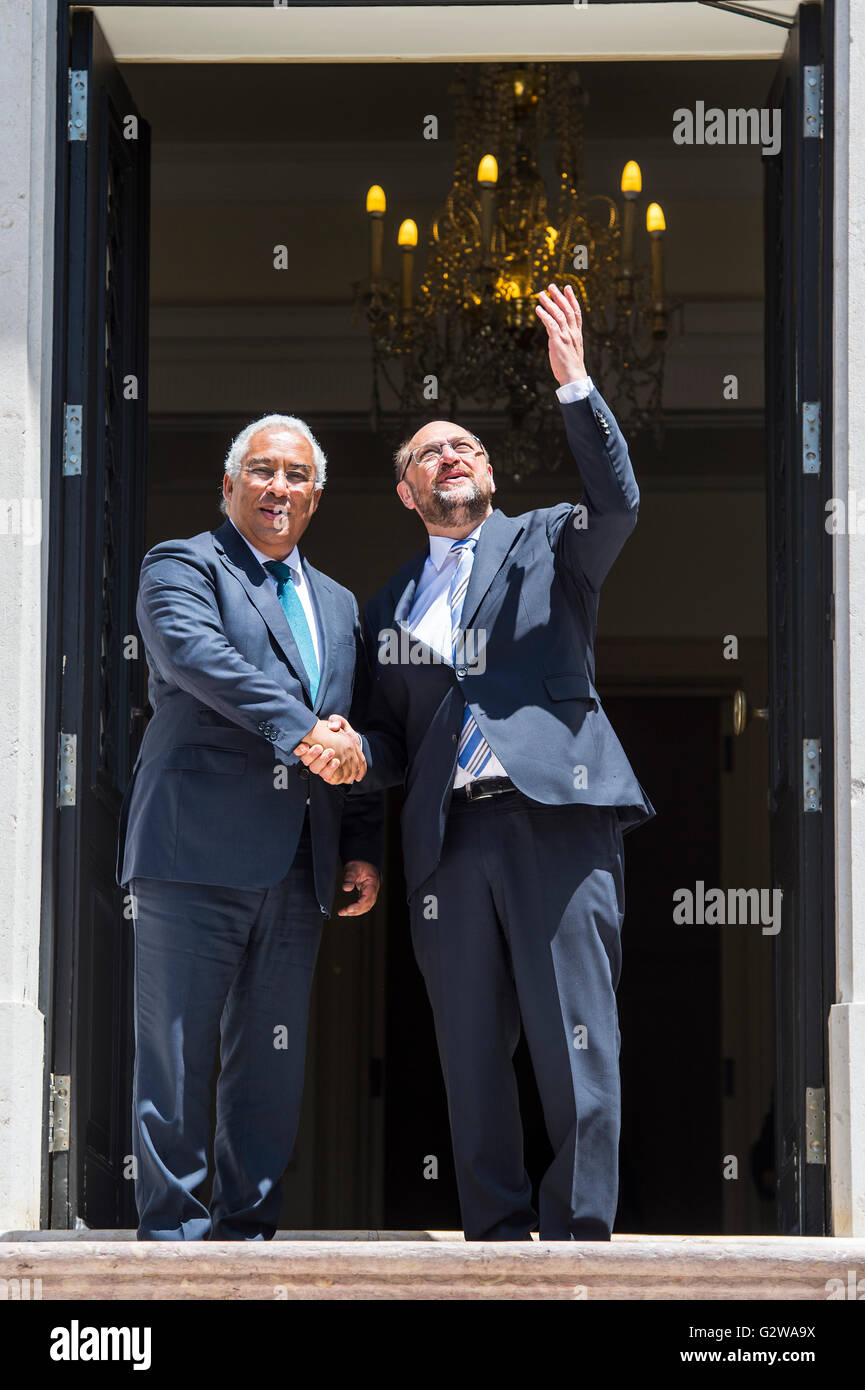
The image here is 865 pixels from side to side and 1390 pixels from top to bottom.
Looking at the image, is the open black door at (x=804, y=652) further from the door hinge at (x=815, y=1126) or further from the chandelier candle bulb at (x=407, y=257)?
the chandelier candle bulb at (x=407, y=257)

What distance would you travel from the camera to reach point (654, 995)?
9.42 metres

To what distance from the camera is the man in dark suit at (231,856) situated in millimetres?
4152

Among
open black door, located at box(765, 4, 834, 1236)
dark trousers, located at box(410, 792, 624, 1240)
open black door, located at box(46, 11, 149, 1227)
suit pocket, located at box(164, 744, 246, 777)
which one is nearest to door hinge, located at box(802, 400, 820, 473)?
open black door, located at box(765, 4, 834, 1236)

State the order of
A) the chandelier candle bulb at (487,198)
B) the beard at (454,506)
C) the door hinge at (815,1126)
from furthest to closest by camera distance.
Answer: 1. the chandelier candle bulb at (487,198)
2. the door hinge at (815,1126)
3. the beard at (454,506)

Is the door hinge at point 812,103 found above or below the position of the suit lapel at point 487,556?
above

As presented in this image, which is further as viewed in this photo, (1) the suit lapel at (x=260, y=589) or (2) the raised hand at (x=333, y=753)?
(1) the suit lapel at (x=260, y=589)

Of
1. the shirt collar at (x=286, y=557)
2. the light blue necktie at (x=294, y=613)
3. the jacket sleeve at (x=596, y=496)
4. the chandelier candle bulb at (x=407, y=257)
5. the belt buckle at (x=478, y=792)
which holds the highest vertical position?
the chandelier candle bulb at (x=407, y=257)

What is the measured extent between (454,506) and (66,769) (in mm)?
1164

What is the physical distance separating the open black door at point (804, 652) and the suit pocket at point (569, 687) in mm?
703

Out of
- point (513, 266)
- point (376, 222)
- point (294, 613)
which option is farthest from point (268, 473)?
point (513, 266)

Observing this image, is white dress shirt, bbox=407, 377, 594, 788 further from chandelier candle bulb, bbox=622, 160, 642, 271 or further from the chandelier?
the chandelier

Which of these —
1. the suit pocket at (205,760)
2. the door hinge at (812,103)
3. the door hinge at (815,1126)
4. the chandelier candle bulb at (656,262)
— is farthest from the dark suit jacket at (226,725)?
the chandelier candle bulb at (656,262)

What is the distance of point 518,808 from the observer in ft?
13.9

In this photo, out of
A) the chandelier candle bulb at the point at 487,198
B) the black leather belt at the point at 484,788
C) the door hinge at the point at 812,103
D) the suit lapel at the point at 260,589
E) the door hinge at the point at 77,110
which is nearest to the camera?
the black leather belt at the point at 484,788
